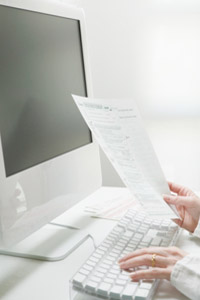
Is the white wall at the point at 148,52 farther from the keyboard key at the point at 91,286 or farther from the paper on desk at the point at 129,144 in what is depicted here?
the keyboard key at the point at 91,286

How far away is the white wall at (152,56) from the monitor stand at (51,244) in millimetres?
907

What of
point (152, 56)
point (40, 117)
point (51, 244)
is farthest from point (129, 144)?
point (152, 56)

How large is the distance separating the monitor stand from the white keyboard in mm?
102

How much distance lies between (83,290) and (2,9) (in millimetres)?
540

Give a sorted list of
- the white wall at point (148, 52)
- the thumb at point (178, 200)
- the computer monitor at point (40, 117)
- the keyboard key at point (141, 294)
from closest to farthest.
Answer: the keyboard key at point (141, 294) < the computer monitor at point (40, 117) < the thumb at point (178, 200) < the white wall at point (148, 52)

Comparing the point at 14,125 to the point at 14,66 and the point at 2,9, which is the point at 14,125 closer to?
the point at 14,66

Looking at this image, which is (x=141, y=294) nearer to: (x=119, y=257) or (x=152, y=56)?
(x=119, y=257)

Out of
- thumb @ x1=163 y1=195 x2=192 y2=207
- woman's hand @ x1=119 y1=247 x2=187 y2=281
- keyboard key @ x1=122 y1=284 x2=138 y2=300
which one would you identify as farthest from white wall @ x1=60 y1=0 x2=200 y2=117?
keyboard key @ x1=122 y1=284 x2=138 y2=300

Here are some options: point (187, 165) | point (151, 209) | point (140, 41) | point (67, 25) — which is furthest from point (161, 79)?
point (151, 209)

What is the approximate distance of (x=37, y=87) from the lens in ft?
2.84

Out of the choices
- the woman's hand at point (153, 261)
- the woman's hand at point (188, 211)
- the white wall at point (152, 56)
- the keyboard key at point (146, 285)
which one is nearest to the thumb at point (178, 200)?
the woman's hand at point (188, 211)

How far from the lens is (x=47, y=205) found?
882mm

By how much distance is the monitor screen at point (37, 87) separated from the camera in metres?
0.78

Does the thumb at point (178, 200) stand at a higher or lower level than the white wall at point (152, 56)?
lower
